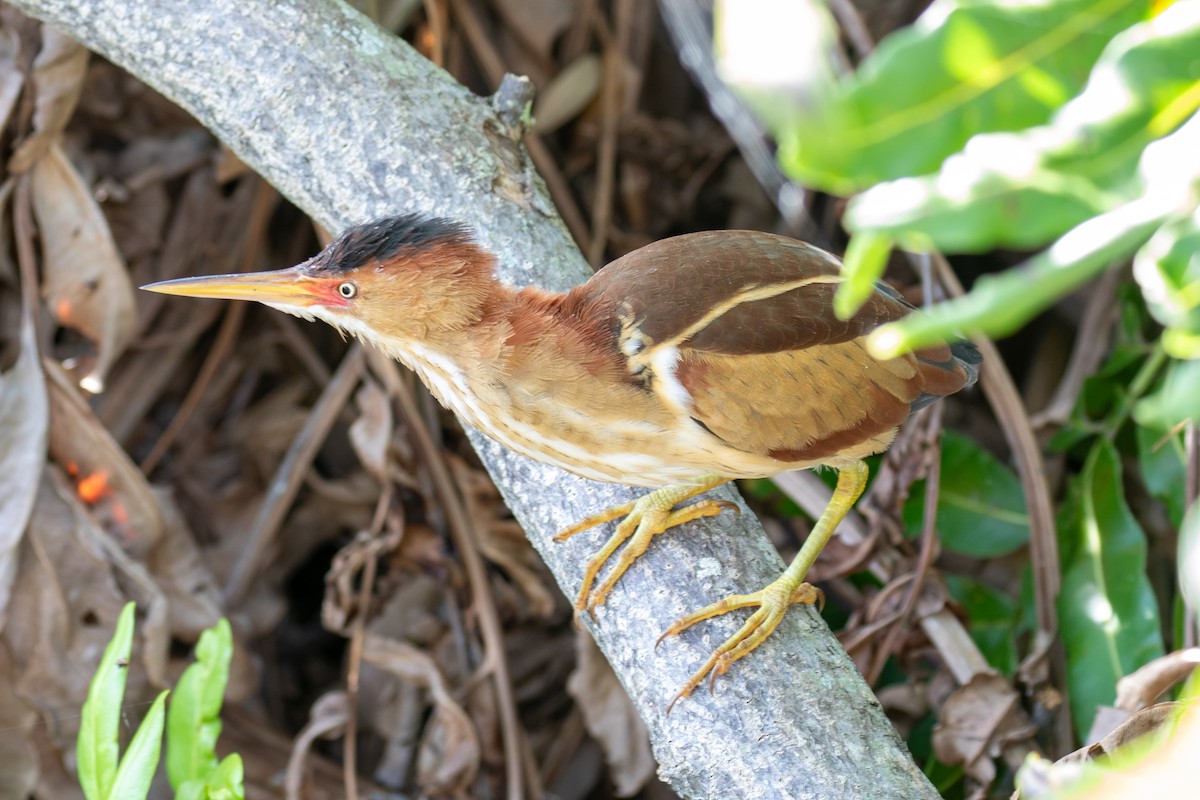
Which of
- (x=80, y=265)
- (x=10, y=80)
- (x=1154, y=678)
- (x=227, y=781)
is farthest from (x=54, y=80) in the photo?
(x=1154, y=678)

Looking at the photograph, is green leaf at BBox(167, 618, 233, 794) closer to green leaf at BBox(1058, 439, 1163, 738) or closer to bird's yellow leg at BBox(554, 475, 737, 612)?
bird's yellow leg at BBox(554, 475, 737, 612)

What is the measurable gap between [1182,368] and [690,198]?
2.39 metres

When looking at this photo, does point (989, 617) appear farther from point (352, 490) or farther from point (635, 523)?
point (352, 490)

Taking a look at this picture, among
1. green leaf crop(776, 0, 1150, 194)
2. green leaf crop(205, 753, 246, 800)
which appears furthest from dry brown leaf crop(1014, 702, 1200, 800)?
green leaf crop(205, 753, 246, 800)

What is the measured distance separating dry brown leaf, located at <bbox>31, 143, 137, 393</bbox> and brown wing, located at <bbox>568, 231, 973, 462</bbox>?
1193 millimetres

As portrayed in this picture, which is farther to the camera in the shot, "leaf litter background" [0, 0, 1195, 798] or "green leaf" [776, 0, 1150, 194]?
"leaf litter background" [0, 0, 1195, 798]

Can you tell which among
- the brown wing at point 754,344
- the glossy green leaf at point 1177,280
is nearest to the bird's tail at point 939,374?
the brown wing at point 754,344

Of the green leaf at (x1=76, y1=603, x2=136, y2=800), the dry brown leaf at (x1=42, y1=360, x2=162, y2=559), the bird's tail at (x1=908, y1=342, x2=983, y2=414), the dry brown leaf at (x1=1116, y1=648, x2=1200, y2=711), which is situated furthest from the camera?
the dry brown leaf at (x1=42, y1=360, x2=162, y2=559)

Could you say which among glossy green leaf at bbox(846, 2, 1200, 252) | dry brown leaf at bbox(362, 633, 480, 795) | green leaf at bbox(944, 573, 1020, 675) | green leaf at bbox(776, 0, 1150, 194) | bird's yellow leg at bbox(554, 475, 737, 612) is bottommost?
green leaf at bbox(944, 573, 1020, 675)

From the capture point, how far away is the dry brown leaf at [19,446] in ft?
6.51

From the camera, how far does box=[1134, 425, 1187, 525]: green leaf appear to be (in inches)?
78.9

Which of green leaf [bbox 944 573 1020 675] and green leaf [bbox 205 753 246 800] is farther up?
green leaf [bbox 205 753 246 800]

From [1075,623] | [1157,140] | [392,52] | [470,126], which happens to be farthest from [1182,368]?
[1075,623]

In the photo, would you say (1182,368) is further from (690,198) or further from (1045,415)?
(690,198)
